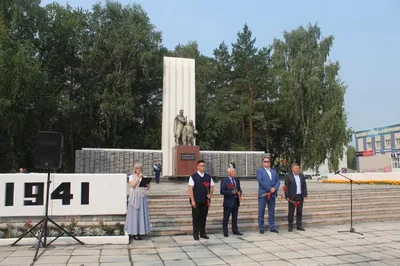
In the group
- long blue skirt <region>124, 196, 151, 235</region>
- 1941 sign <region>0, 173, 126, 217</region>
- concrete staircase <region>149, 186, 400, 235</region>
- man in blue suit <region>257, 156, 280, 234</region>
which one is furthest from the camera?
concrete staircase <region>149, 186, 400, 235</region>

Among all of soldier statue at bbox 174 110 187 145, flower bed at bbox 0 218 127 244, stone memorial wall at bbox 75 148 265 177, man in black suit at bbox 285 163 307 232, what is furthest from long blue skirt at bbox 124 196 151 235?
stone memorial wall at bbox 75 148 265 177

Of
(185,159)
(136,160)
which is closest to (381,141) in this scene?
(136,160)

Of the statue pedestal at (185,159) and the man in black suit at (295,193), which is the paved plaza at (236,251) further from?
the statue pedestal at (185,159)

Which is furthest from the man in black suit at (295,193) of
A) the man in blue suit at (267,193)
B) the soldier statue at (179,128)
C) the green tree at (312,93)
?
the green tree at (312,93)

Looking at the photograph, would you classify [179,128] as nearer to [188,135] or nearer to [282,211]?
[188,135]

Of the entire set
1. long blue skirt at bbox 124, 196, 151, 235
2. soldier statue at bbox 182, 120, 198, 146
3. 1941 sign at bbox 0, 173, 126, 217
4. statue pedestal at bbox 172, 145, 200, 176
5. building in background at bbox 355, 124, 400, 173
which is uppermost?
building in background at bbox 355, 124, 400, 173

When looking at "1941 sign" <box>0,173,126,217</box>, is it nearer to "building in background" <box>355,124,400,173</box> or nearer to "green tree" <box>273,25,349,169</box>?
"green tree" <box>273,25,349,169</box>

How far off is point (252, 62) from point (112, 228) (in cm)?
3220

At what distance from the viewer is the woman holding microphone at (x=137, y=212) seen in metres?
7.08

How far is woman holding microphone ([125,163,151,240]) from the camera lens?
279 inches

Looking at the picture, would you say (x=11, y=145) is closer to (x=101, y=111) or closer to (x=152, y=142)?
(x=101, y=111)

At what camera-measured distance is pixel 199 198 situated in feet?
23.5

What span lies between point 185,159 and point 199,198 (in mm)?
11936

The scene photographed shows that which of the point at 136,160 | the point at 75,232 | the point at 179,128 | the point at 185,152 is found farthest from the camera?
the point at 136,160
